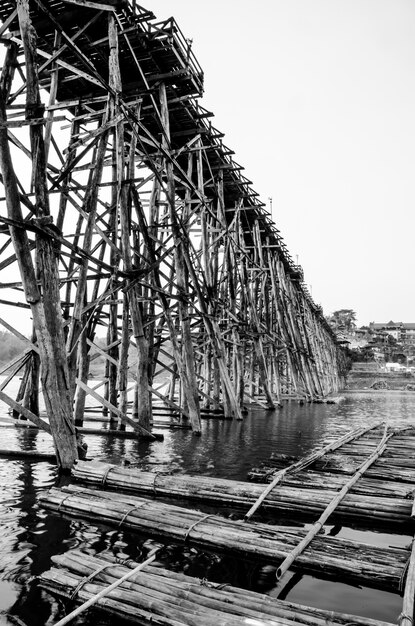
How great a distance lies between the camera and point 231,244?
13.8 metres

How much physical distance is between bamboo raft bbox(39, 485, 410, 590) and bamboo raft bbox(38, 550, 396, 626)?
74 centimetres

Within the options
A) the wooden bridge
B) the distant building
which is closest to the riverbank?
the wooden bridge

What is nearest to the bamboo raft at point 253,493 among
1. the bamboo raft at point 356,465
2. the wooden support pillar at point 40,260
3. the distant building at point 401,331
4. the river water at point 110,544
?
the river water at point 110,544

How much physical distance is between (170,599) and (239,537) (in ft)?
3.35

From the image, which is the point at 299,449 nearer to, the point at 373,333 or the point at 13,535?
the point at 13,535

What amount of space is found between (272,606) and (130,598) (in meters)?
0.82

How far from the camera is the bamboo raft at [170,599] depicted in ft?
7.73

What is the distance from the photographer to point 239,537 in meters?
3.50

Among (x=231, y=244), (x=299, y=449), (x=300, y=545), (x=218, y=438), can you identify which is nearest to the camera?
(x=300, y=545)

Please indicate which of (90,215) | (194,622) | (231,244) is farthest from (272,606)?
(231,244)

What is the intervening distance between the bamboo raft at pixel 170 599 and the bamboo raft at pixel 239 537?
0.74 metres

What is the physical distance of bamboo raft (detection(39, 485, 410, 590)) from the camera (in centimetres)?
311

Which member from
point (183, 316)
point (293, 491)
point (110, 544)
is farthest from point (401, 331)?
point (110, 544)

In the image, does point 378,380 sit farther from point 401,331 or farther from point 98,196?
point 401,331
